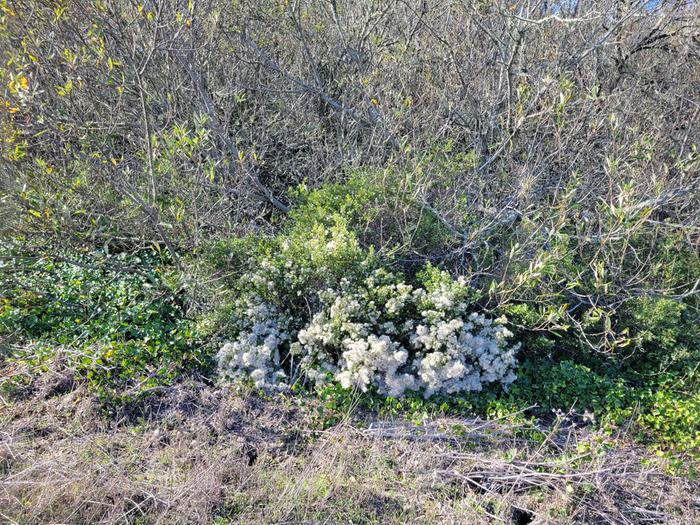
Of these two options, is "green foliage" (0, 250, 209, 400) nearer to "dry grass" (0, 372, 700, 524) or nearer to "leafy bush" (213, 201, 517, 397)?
"dry grass" (0, 372, 700, 524)

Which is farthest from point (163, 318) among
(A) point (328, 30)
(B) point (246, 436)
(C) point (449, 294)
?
(A) point (328, 30)

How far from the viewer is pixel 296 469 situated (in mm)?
2975

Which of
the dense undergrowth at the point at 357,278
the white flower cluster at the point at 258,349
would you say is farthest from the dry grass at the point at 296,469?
the white flower cluster at the point at 258,349

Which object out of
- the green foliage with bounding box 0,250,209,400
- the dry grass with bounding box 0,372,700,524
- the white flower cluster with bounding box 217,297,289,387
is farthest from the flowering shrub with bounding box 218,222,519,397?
the green foliage with bounding box 0,250,209,400

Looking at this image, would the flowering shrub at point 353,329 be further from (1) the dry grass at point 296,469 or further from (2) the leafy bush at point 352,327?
(1) the dry grass at point 296,469

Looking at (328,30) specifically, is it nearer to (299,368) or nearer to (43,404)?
(299,368)

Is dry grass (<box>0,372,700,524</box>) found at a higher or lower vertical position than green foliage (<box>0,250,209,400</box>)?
lower

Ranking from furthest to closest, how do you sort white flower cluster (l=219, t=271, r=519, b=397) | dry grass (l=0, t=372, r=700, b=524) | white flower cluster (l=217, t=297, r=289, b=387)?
white flower cluster (l=217, t=297, r=289, b=387) < white flower cluster (l=219, t=271, r=519, b=397) < dry grass (l=0, t=372, r=700, b=524)

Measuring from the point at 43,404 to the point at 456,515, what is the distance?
8.24ft

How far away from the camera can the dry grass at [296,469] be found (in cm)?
269

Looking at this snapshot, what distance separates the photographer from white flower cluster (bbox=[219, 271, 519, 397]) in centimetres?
343

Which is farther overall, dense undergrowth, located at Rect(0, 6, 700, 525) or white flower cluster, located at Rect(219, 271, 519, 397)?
white flower cluster, located at Rect(219, 271, 519, 397)

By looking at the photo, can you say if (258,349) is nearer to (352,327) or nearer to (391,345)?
(352,327)

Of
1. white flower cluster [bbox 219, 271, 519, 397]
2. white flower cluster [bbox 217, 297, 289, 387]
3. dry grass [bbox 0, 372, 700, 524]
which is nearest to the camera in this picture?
dry grass [bbox 0, 372, 700, 524]
